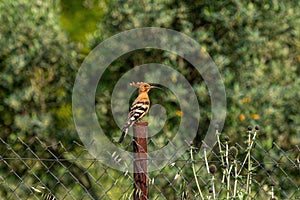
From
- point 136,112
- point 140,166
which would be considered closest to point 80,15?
point 136,112

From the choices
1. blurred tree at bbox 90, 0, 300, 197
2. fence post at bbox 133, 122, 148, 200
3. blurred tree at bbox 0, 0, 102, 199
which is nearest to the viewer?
fence post at bbox 133, 122, 148, 200

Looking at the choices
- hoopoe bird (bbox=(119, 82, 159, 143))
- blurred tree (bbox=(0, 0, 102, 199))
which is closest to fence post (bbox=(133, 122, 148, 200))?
hoopoe bird (bbox=(119, 82, 159, 143))

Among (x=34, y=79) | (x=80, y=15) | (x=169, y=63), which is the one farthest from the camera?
(x=80, y=15)

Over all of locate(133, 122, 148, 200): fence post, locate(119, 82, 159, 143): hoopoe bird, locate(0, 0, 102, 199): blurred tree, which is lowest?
locate(133, 122, 148, 200): fence post

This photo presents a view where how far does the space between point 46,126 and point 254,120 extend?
2.00 meters

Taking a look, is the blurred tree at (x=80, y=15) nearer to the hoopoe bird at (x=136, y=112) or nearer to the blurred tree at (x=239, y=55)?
the blurred tree at (x=239, y=55)

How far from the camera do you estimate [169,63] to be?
682cm

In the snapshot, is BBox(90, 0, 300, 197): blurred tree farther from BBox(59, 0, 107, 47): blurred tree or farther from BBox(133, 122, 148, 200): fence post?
BBox(133, 122, 148, 200): fence post

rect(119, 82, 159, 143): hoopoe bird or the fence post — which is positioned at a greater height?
rect(119, 82, 159, 143): hoopoe bird

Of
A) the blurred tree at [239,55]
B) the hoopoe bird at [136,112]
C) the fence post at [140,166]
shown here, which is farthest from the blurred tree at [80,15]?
the fence post at [140,166]

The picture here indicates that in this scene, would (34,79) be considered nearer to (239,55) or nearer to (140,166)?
(239,55)

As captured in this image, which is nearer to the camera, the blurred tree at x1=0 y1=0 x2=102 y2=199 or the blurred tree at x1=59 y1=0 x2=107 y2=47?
the blurred tree at x1=0 y1=0 x2=102 y2=199

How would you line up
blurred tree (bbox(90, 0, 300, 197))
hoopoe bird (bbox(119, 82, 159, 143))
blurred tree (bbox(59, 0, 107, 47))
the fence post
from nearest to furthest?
1. the fence post
2. hoopoe bird (bbox(119, 82, 159, 143))
3. blurred tree (bbox(90, 0, 300, 197))
4. blurred tree (bbox(59, 0, 107, 47))

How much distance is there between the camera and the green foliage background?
669 cm
